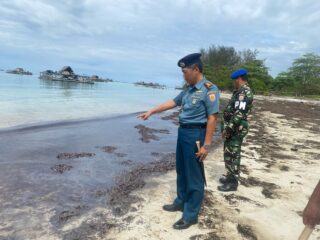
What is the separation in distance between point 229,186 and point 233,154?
0.58 metres

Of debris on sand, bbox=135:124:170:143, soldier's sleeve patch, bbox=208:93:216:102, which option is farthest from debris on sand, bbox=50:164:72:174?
debris on sand, bbox=135:124:170:143

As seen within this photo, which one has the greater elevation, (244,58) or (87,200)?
(244,58)

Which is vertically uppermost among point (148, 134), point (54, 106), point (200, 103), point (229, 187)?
point (200, 103)

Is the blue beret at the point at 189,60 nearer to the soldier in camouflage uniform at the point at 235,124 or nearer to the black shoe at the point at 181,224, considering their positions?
the soldier in camouflage uniform at the point at 235,124

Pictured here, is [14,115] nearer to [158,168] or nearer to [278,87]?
[158,168]

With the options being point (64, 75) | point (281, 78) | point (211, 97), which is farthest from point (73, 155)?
point (64, 75)

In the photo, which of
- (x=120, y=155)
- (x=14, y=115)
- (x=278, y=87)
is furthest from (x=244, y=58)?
(x=120, y=155)

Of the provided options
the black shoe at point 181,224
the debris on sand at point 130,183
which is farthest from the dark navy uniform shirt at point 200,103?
the debris on sand at point 130,183

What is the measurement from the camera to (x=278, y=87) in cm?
7350

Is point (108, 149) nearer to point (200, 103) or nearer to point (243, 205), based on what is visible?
point (243, 205)

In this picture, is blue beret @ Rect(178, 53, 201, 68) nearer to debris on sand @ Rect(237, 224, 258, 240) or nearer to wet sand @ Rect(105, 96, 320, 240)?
wet sand @ Rect(105, 96, 320, 240)

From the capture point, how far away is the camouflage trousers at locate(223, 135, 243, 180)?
225 inches

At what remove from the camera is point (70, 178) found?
6590 millimetres

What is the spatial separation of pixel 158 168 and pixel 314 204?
5.79 m
